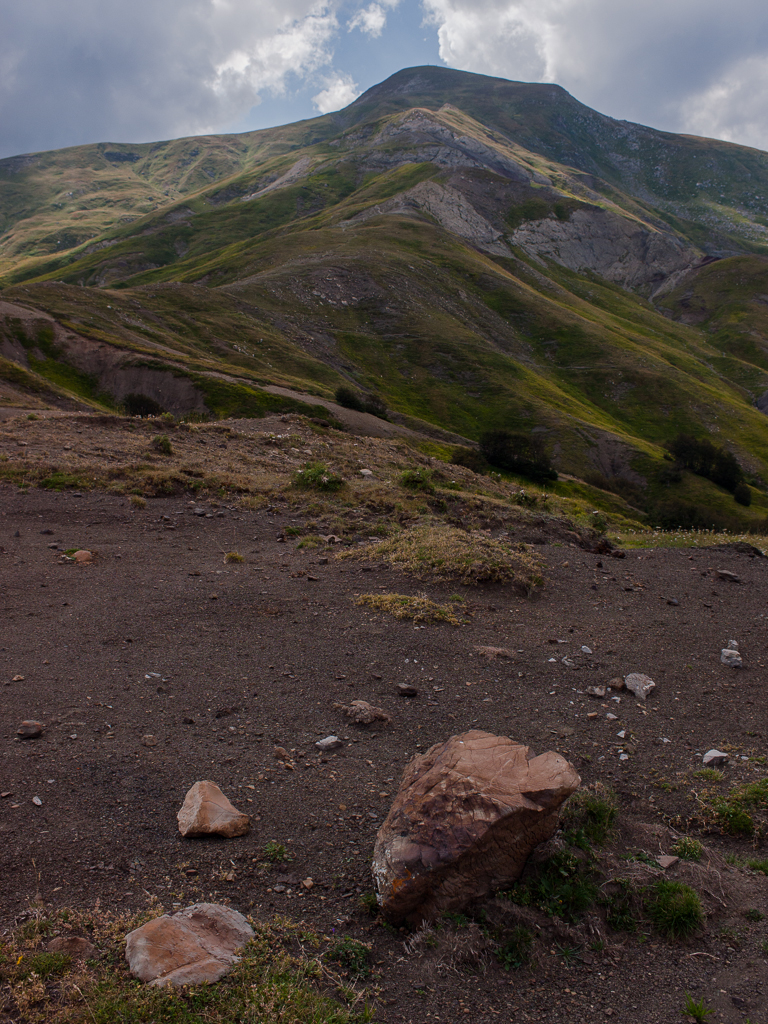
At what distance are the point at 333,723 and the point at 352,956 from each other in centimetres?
329

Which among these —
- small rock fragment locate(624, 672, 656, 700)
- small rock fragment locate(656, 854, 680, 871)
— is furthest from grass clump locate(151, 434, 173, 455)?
small rock fragment locate(656, 854, 680, 871)

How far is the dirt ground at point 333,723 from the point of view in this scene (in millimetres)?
4551

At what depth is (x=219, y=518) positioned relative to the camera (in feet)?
53.4

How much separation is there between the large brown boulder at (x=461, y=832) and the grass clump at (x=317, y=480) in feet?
46.9

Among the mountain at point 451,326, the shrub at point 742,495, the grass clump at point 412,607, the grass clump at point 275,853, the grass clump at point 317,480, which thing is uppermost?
the mountain at point 451,326

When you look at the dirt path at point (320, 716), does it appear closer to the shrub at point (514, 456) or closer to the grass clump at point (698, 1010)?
the grass clump at point (698, 1010)

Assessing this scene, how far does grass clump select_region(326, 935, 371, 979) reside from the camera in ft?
14.2

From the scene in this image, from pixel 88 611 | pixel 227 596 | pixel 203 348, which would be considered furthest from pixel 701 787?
pixel 203 348

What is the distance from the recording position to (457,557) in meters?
13.2

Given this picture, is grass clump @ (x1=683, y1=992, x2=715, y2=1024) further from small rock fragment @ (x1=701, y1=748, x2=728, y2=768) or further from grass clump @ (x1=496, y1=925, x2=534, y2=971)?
small rock fragment @ (x1=701, y1=748, x2=728, y2=768)

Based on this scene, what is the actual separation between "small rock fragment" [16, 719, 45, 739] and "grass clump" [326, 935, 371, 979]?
14.8 ft

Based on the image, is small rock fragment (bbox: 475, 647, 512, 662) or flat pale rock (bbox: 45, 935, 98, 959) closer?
flat pale rock (bbox: 45, 935, 98, 959)

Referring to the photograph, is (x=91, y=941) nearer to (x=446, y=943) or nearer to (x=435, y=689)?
(x=446, y=943)

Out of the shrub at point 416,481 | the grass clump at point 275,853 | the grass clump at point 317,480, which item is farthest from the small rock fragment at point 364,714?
the shrub at point 416,481
